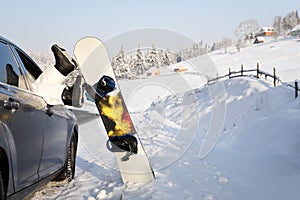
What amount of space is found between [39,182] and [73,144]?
1784 millimetres

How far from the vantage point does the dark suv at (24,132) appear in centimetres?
208

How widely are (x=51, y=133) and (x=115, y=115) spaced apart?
1.13 meters

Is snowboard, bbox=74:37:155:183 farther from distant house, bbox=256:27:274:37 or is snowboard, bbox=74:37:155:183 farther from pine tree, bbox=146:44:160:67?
distant house, bbox=256:27:274:37

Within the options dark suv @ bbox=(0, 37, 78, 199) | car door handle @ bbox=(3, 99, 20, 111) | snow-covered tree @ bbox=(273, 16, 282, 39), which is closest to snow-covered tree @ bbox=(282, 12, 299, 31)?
snow-covered tree @ bbox=(273, 16, 282, 39)

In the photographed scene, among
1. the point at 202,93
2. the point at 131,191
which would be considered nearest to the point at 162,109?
Result: the point at 202,93

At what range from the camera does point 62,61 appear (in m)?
3.39

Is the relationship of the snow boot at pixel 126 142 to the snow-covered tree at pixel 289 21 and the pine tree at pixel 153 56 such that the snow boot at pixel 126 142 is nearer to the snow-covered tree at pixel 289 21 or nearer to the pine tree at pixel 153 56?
the pine tree at pixel 153 56

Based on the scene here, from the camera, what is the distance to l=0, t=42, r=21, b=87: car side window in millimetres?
2550

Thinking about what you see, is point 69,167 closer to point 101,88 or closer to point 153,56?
point 101,88

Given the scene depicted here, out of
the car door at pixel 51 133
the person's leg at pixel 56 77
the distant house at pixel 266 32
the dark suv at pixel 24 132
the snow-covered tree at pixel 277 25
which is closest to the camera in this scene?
the dark suv at pixel 24 132

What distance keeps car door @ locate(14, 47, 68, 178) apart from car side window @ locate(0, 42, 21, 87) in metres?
0.23

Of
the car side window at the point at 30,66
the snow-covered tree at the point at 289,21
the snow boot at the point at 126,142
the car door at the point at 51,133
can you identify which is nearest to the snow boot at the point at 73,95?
the car door at the point at 51,133

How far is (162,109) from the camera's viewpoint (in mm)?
21156

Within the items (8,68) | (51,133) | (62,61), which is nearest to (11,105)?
(8,68)
